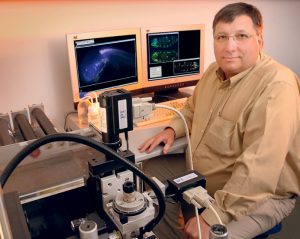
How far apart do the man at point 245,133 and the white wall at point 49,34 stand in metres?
0.84

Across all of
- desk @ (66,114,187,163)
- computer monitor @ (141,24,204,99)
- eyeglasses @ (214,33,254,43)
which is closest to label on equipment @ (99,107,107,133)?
desk @ (66,114,187,163)

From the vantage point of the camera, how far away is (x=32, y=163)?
3.18ft

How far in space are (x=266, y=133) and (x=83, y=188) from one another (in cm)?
71

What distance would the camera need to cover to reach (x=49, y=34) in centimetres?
193

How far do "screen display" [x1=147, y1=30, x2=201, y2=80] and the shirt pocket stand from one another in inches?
30.1

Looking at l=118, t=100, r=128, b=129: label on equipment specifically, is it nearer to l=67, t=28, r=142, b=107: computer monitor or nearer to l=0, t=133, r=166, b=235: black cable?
l=0, t=133, r=166, b=235: black cable

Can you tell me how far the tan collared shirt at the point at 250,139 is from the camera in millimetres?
1188

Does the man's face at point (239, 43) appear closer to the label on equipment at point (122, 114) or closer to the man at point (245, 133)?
the man at point (245, 133)

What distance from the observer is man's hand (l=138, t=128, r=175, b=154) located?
1.37 metres

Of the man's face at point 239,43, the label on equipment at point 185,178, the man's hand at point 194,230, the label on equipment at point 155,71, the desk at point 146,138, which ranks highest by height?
the man's face at point 239,43

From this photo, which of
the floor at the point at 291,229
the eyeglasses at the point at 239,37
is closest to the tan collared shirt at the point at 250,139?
the eyeglasses at the point at 239,37

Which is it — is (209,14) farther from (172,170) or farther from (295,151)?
(295,151)

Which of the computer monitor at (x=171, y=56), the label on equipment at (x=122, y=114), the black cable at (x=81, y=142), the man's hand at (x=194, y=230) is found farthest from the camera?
the computer monitor at (x=171, y=56)

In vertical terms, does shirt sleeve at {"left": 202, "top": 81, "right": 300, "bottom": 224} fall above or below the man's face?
below
